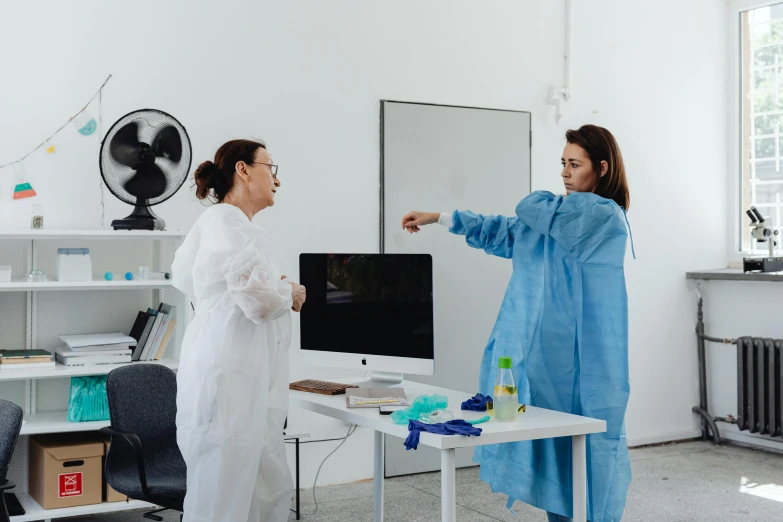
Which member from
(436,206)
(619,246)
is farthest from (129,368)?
(436,206)

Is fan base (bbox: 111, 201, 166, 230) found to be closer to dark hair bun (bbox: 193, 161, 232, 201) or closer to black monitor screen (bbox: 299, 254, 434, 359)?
black monitor screen (bbox: 299, 254, 434, 359)

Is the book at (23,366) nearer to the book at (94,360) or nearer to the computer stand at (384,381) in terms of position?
the book at (94,360)

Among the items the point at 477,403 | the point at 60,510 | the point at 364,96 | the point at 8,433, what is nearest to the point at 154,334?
the point at 60,510

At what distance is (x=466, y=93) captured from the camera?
470 centimetres

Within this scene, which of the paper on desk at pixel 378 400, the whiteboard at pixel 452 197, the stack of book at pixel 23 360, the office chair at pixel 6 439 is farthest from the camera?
the whiteboard at pixel 452 197

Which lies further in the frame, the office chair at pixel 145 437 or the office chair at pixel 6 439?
the office chair at pixel 145 437

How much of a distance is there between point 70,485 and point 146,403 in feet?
1.98

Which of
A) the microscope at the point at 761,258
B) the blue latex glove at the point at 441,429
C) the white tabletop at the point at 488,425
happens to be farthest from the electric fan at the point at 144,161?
the microscope at the point at 761,258

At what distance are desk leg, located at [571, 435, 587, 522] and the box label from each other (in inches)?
78.3

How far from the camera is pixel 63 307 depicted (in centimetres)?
365

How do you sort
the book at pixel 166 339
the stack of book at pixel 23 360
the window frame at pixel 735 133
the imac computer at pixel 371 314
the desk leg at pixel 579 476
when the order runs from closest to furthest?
the desk leg at pixel 579 476 < the imac computer at pixel 371 314 < the stack of book at pixel 23 360 < the book at pixel 166 339 < the window frame at pixel 735 133

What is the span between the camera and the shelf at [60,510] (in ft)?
10.4

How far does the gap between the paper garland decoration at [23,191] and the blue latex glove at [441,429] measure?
7.15 feet

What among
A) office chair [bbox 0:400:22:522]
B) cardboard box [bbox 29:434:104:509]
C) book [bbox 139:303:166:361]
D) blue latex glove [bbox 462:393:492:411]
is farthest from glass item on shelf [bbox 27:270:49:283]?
blue latex glove [bbox 462:393:492:411]
